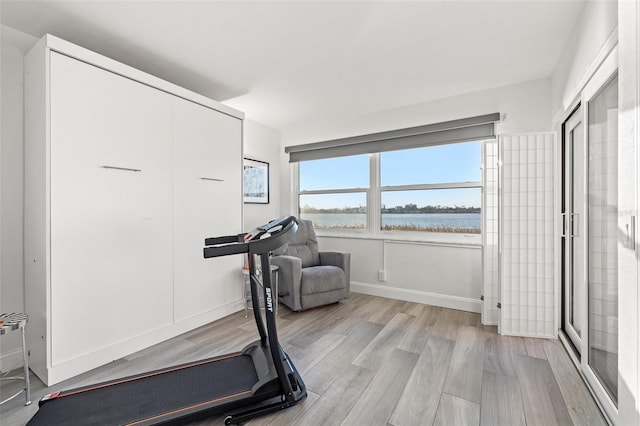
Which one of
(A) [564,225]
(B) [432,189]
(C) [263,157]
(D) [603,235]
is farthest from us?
(C) [263,157]

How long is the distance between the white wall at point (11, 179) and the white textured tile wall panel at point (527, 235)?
13.2 feet

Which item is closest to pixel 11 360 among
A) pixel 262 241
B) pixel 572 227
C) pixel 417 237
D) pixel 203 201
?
pixel 203 201

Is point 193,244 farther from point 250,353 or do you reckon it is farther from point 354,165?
point 354,165

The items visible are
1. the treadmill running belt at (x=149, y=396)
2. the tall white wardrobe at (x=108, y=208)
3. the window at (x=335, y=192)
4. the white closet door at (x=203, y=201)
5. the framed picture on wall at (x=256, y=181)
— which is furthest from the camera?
the window at (x=335, y=192)

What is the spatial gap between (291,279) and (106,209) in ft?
6.09

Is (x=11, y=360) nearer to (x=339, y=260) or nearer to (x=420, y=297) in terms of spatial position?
(x=339, y=260)

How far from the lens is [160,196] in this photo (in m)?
2.59

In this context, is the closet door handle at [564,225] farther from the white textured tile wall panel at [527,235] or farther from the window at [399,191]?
the window at [399,191]

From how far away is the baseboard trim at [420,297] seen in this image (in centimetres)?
340

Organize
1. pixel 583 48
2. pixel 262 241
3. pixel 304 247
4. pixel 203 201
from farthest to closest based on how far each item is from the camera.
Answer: pixel 304 247 < pixel 203 201 < pixel 583 48 < pixel 262 241

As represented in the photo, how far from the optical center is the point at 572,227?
250 cm

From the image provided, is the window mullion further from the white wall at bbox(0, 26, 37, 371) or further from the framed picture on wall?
the white wall at bbox(0, 26, 37, 371)

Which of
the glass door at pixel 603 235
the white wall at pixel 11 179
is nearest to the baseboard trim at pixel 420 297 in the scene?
the glass door at pixel 603 235

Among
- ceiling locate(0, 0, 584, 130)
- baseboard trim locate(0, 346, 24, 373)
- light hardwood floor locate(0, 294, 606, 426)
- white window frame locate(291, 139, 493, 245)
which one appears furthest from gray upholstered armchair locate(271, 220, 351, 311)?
baseboard trim locate(0, 346, 24, 373)
